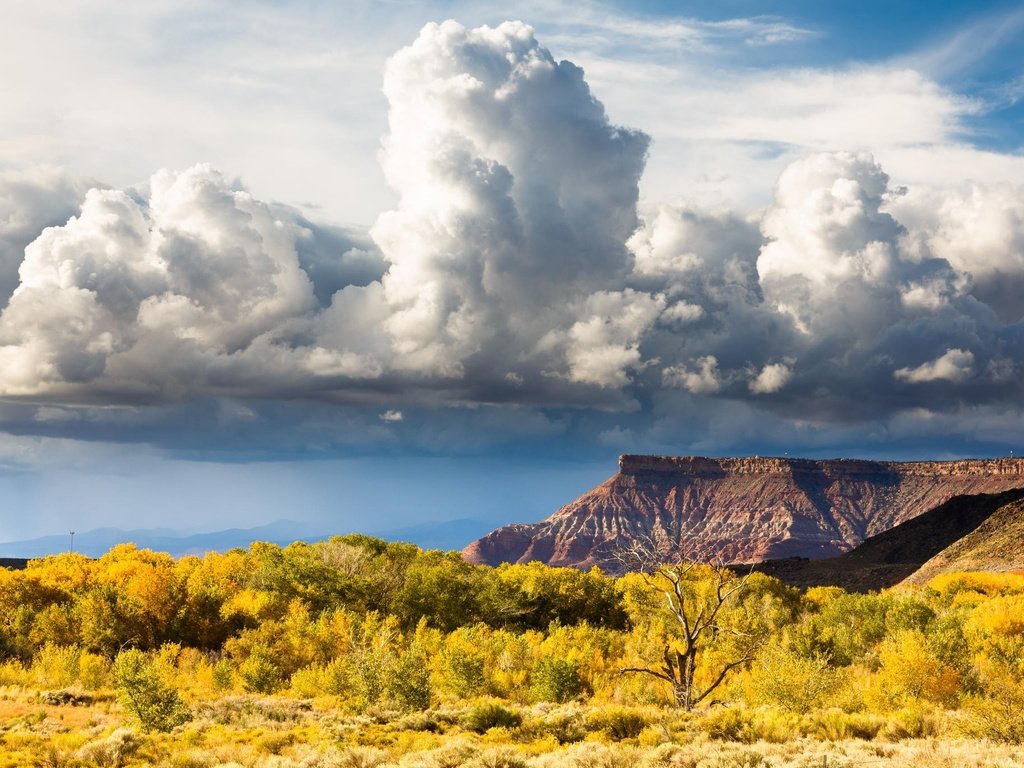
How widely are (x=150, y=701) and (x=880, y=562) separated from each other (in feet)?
578

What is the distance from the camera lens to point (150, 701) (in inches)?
1304

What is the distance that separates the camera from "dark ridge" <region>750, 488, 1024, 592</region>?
487 feet

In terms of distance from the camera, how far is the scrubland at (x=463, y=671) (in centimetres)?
2730

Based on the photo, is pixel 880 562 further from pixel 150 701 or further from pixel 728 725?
pixel 150 701

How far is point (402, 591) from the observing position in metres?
78.4

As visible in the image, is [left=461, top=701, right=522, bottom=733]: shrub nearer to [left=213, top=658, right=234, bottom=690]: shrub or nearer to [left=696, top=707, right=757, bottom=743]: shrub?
[left=696, top=707, right=757, bottom=743]: shrub

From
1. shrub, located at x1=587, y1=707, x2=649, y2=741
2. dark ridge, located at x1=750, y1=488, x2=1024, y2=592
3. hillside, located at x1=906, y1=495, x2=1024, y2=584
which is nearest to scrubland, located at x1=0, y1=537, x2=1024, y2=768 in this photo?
shrub, located at x1=587, y1=707, x2=649, y2=741

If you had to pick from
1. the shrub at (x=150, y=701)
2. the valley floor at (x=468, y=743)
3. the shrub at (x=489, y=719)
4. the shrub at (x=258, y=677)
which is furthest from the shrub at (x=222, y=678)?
the shrub at (x=489, y=719)

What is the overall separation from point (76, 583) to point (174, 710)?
5202 centimetres

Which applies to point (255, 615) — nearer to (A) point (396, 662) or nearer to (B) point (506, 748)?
(A) point (396, 662)

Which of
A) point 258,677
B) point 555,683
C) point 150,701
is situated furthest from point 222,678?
point 555,683

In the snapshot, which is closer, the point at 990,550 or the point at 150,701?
the point at 150,701

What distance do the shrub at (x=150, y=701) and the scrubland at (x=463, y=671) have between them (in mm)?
86

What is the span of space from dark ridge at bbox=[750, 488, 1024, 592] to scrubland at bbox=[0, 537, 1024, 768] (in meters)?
48.0
